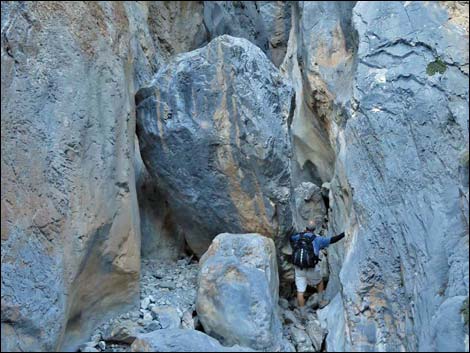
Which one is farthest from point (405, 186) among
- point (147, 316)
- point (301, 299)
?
point (147, 316)

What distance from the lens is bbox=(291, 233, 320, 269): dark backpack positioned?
29.7 feet

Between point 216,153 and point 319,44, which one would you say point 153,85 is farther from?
point 319,44

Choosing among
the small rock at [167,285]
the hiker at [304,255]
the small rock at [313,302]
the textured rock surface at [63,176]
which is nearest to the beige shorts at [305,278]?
the hiker at [304,255]

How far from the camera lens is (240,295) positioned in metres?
7.50

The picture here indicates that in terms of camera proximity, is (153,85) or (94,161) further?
(153,85)

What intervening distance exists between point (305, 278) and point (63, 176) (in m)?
4.04

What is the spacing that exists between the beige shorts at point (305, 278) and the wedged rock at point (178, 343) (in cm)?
254

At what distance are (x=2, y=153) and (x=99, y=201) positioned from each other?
55.0 inches

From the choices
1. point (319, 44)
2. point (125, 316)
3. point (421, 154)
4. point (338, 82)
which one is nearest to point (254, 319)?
point (125, 316)

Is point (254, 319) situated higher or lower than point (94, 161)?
lower

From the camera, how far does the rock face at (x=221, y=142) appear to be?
30.8 feet

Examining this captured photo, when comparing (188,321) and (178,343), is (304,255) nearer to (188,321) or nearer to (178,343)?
(188,321)

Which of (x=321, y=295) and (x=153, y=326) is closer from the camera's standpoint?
(x=153, y=326)

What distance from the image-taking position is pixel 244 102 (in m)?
9.45
